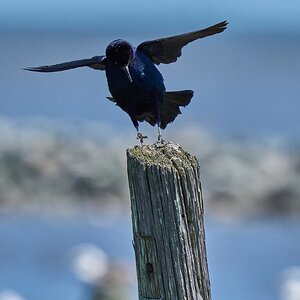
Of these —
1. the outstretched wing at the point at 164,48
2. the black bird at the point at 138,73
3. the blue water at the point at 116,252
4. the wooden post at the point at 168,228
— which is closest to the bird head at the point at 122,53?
the black bird at the point at 138,73

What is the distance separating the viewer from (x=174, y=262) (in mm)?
4504

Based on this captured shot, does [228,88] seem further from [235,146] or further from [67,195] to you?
[67,195]

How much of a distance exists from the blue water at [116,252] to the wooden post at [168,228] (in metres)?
4.98

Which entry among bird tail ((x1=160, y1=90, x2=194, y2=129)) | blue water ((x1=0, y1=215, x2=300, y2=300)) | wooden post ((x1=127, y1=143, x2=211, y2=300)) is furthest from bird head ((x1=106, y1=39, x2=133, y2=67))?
blue water ((x1=0, y1=215, x2=300, y2=300))

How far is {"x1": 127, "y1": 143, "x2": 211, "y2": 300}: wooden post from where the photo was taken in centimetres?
449

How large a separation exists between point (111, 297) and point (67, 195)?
650cm

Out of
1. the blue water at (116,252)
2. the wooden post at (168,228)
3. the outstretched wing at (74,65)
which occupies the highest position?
the blue water at (116,252)

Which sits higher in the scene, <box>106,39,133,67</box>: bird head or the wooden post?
<box>106,39,133,67</box>: bird head

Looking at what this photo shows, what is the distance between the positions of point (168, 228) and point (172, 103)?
206cm

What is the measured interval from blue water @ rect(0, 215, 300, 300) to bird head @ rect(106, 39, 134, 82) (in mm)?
3514

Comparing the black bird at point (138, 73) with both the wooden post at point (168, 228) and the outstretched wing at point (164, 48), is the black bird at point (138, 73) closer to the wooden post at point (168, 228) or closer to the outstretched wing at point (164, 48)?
the outstretched wing at point (164, 48)

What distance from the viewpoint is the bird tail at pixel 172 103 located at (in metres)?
6.47

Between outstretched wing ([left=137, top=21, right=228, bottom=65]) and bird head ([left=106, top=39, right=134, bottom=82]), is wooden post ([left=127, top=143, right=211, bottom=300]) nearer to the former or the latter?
outstretched wing ([left=137, top=21, right=228, bottom=65])

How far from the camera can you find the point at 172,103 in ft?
21.3
